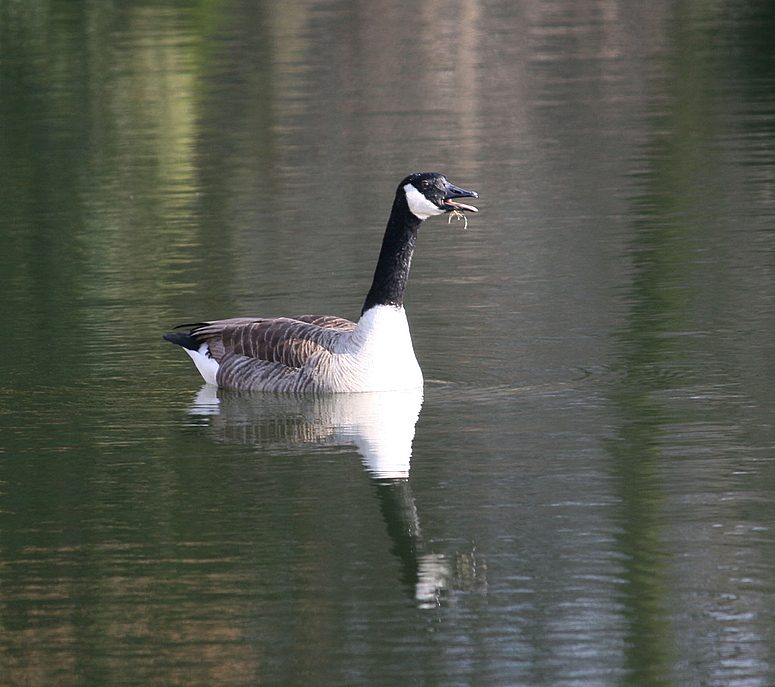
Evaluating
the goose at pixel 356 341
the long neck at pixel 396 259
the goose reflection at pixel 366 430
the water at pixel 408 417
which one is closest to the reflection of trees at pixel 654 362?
the water at pixel 408 417

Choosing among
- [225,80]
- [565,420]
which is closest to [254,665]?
[565,420]

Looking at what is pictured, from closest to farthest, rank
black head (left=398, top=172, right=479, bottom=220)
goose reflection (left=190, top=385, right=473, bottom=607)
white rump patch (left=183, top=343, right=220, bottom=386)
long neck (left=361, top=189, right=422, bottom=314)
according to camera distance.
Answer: goose reflection (left=190, top=385, right=473, bottom=607) → black head (left=398, top=172, right=479, bottom=220) → long neck (left=361, top=189, right=422, bottom=314) → white rump patch (left=183, top=343, right=220, bottom=386)

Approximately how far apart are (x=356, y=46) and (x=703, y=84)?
15.0 meters

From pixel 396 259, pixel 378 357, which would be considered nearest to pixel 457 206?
pixel 396 259

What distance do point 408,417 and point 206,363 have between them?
8.40ft

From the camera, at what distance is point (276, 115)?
117 feet

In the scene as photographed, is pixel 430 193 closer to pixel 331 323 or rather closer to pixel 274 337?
pixel 331 323

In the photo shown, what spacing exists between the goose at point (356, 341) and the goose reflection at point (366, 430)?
157 millimetres

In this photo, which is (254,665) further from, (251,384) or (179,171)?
(179,171)

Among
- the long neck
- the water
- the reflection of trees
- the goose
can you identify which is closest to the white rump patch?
the goose

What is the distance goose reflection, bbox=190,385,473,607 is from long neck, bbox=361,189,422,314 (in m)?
0.90

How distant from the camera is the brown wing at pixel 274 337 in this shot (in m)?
14.5

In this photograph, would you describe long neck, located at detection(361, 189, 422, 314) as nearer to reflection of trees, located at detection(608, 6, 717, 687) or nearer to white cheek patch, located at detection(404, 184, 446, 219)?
white cheek patch, located at detection(404, 184, 446, 219)

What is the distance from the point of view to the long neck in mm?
14295
